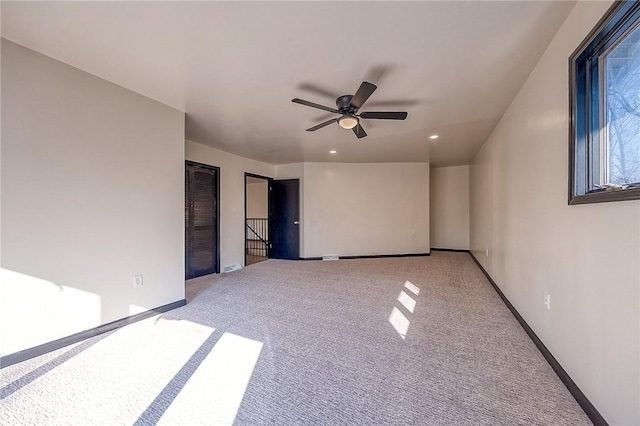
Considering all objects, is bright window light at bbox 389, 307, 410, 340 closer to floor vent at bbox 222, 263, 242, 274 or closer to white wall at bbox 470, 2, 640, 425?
white wall at bbox 470, 2, 640, 425

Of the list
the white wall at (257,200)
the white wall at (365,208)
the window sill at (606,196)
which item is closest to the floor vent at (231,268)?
the white wall at (365,208)

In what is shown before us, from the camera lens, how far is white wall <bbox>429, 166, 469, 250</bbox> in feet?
22.7

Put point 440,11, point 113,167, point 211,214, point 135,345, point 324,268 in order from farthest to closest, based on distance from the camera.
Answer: point 324,268 < point 211,214 < point 113,167 < point 135,345 < point 440,11

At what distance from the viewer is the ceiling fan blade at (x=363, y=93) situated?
6.96ft

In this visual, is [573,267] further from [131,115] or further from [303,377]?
[131,115]

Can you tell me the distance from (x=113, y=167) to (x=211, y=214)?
2.31 m

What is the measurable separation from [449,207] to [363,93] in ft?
→ 19.3

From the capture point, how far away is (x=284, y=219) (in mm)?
6344

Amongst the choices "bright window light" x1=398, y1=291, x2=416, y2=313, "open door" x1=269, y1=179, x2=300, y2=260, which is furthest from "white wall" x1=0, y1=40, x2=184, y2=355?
"open door" x1=269, y1=179, x2=300, y2=260

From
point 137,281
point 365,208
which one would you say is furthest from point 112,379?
point 365,208

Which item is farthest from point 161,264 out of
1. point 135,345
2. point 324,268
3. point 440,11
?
point 440,11

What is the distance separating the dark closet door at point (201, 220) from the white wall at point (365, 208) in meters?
2.10

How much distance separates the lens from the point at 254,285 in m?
4.01

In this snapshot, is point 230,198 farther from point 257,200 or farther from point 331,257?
point 257,200
